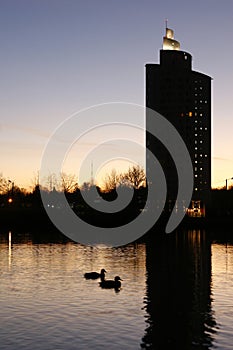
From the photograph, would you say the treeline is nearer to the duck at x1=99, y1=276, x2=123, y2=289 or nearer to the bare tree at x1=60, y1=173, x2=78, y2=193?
the bare tree at x1=60, y1=173, x2=78, y2=193

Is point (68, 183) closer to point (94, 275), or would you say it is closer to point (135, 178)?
point (135, 178)

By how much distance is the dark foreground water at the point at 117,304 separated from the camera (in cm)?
2500

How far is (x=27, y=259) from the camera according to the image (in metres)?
52.7

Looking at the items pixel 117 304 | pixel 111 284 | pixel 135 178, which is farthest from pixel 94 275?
pixel 135 178

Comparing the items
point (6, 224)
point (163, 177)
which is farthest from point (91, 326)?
point (163, 177)

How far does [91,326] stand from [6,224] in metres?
85.7

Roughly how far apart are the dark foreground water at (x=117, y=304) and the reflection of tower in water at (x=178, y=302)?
0.14 feet

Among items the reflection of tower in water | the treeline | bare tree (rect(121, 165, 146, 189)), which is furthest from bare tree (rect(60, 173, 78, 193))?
the reflection of tower in water

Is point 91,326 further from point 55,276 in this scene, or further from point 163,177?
point 163,177

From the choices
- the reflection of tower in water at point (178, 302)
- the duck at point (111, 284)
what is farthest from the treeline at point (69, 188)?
the duck at point (111, 284)

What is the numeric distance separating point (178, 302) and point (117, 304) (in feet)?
11.4

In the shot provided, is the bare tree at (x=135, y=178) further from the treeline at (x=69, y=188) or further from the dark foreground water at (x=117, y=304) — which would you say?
the dark foreground water at (x=117, y=304)

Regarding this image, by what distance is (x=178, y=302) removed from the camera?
33219 mm

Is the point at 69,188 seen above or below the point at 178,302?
above
